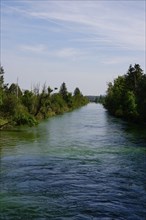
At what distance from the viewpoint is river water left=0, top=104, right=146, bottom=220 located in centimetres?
1570

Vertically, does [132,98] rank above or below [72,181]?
above

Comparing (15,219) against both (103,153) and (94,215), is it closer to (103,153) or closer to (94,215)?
(94,215)

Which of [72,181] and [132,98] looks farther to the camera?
[132,98]

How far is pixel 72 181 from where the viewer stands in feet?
66.8

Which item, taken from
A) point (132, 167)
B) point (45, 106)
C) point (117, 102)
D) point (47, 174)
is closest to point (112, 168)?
point (132, 167)

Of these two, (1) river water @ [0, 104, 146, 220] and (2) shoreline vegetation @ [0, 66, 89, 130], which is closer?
(1) river water @ [0, 104, 146, 220]

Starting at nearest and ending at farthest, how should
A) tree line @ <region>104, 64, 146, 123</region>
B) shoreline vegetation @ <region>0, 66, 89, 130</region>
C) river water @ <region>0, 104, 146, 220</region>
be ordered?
river water @ <region>0, 104, 146, 220</region>, shoreline vegetation @ <region>0, 66, 89, 130</region>, tree line @ <region>104, 64, 146, 123</region>

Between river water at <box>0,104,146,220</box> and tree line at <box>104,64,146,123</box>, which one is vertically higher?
tree line at <box>104,64,146,123</box>

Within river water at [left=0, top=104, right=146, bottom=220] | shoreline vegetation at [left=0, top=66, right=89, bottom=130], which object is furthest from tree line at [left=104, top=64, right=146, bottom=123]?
river water at [left=0, top=104, right=146, bottom=220]

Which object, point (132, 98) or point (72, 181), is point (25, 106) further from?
point (72, 181)

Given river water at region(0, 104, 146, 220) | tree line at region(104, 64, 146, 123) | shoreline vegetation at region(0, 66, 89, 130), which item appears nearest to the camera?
river water at region(0, 104, 146, 220)

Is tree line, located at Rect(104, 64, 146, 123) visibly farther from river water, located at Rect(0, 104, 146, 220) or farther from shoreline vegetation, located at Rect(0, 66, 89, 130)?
river water, located at Rect(0, 104, 146, 220)

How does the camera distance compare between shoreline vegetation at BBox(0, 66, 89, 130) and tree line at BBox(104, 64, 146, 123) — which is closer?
shoreline vegetation at BBox(0, 66, 89, 130)

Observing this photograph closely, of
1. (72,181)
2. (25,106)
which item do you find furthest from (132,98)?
(72,181)
